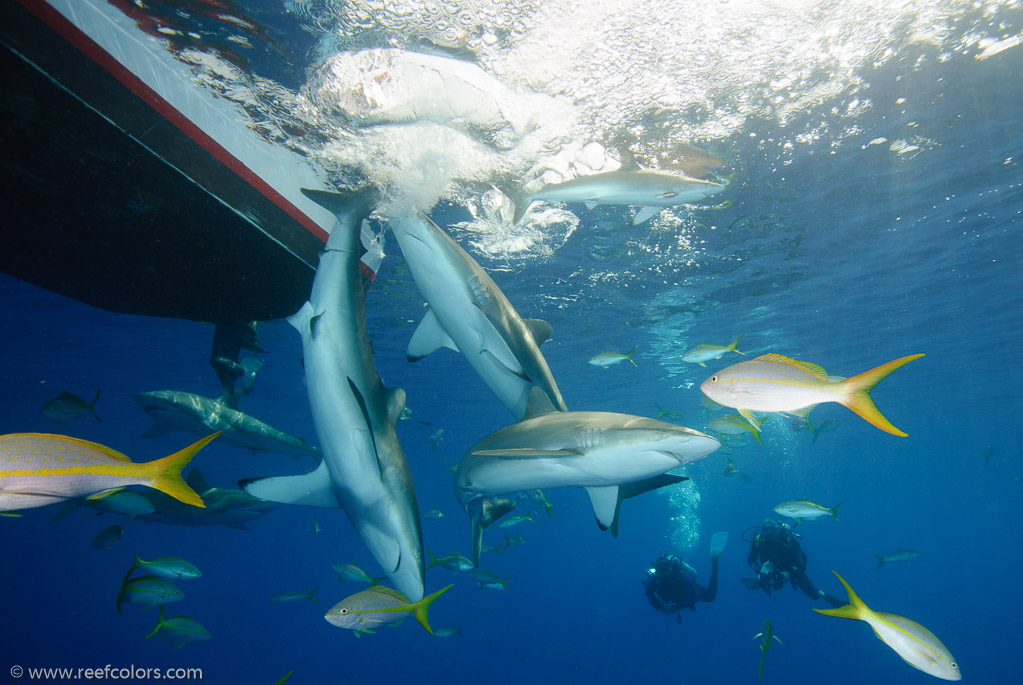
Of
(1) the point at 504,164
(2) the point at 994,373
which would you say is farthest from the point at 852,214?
(2) the point at 994,373

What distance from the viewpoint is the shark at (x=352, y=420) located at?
303 centimetres

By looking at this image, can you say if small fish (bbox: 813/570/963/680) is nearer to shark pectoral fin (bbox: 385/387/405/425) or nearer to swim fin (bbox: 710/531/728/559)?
shark pectoral fin (bbox: 385/387/405/425)

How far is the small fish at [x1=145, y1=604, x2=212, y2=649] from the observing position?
6711 millimetres

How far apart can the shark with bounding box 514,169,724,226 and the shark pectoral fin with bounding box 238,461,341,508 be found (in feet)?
11.8

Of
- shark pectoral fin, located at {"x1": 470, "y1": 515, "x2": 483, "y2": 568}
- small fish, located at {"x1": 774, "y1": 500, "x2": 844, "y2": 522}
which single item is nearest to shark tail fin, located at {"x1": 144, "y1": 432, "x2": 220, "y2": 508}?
shark pectoral fin, located at {"x1": 470, "y1": 515, "x2": 483, "y2": 568}

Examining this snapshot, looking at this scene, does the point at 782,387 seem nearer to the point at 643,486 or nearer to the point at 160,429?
the point at 643,486

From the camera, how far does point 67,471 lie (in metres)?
2.23

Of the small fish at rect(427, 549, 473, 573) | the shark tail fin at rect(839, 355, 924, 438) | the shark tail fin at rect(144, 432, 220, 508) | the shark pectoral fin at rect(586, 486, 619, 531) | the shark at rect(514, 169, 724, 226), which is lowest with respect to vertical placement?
the small fish at rect(427, 549, 473, 573)

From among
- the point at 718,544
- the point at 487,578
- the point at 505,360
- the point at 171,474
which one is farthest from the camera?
the point at 718,544

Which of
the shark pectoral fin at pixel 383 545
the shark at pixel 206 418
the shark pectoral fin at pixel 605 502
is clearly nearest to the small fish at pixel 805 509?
the shark pectoral fin at pixel 605 502

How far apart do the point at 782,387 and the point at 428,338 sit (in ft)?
10.2

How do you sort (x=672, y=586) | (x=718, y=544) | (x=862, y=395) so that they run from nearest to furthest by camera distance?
(x=862, y=395)
(x=672, y=586)
(x=718, y=544)

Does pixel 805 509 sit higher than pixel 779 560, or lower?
higher

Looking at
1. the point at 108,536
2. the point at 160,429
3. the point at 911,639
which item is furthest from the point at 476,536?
the point at 160,429
